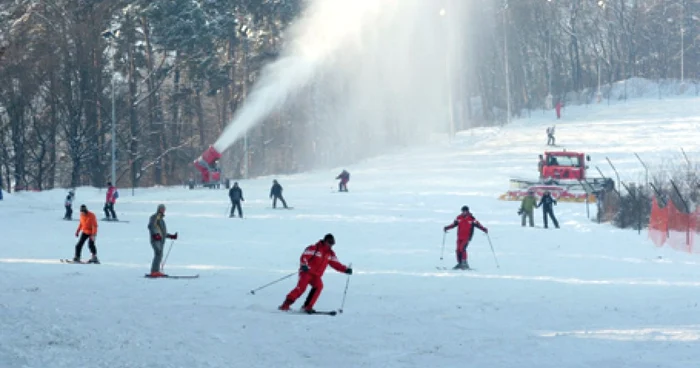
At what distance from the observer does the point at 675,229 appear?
28625 millimetres

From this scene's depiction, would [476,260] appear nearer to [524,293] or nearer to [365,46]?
[524,293]

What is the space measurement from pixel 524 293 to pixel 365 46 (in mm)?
62461

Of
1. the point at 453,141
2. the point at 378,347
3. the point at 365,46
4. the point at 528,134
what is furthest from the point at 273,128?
the point at 378,347

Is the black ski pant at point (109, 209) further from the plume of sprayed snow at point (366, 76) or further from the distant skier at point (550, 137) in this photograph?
the distant skier at point (550, 137)

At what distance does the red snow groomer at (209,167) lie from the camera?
54781 millimetres

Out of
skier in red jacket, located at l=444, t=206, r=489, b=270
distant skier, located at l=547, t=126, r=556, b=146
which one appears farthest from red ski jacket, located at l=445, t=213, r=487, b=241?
distant skier, located at l=547, t=126, r=556, b=146

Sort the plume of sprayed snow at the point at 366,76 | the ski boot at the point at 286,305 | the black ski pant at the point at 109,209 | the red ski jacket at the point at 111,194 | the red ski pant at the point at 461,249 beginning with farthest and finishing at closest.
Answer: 1. the plume of sprayed snow at the point at 366,76
2. the black ski pant at the point at 109,209
3. the red ski jacket at the point at 111,194
4. the red ski pant at the point at 461,249
5. the ski boot at the point at 286,305

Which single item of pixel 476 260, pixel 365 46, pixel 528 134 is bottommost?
pixel 476 260

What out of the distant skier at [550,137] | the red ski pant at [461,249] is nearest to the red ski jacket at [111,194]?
the red ski pant at [461,249]

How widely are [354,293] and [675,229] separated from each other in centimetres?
1376

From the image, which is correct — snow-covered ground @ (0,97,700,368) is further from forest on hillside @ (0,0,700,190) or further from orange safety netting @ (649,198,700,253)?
forest on hillside @ (0,0,700,190)

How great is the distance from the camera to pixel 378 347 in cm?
1339

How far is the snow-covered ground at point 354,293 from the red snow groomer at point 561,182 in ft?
5.42

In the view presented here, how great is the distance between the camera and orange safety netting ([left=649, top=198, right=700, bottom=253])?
27.5m
